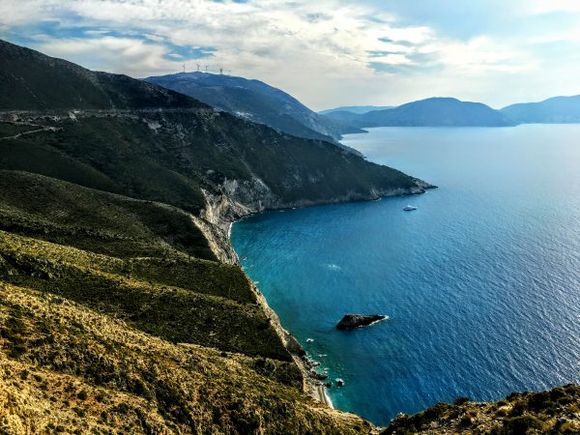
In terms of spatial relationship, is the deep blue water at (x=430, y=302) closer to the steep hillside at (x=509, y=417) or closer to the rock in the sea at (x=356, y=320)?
the rock in the sea at (x=356, y=320)

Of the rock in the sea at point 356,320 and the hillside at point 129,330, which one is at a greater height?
the hillside at point 129,330

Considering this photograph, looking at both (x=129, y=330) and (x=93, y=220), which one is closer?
(x=129, y=330)

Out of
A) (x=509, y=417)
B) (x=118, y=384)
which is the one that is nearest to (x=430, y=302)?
(x=509, y=417)

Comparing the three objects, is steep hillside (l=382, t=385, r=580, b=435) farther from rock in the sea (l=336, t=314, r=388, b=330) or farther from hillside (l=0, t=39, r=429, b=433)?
rock in the sea (l=336, t=314, r=388, b=330)

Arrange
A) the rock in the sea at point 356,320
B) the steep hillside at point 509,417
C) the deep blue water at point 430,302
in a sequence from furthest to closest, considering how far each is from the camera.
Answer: the rock in the sea at point 356,320 < the deep blue water at point 430,302 < the steep hillside at point 509,417

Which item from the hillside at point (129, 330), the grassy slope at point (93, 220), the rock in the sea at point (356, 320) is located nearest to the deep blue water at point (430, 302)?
the rock in the sea at point (356, 320)

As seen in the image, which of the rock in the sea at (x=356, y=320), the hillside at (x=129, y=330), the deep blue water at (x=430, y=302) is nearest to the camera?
the hillside at (x=129, y=330)

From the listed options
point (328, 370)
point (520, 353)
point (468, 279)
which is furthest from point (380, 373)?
point (468, 279)

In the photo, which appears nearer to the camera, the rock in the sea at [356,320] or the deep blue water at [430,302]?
the deep blue water at [430,302]

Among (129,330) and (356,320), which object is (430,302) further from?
(129,330)
